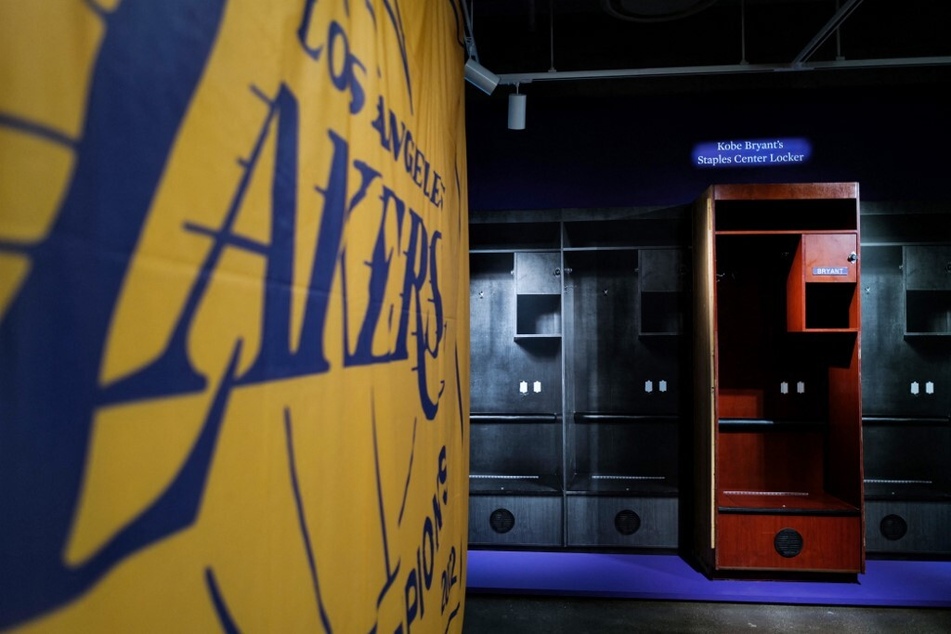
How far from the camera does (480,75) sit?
3.47 meters

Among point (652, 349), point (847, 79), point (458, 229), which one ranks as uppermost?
point (847, 79)

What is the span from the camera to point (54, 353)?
0.51 metres

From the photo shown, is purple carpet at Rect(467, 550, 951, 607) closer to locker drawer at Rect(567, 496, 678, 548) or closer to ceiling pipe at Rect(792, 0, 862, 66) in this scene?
locker drawer at Rect(567, 496, 678, 548)

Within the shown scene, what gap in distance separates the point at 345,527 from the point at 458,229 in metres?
1.78

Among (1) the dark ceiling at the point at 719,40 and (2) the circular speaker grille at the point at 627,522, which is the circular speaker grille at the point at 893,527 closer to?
(2) the circular speaker grille at the point at 627,522

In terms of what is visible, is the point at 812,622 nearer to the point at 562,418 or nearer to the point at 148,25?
the point at 562,418

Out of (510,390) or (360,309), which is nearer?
(360,309)

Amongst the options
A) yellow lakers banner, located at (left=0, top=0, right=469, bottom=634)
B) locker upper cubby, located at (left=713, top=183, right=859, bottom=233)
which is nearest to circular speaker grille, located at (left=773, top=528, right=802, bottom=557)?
locker upper cubby, located at (left=713, top=183, right=859, bottom=233)

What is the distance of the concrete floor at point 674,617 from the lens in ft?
10.3

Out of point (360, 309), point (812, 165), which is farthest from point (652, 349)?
point (360, 309)

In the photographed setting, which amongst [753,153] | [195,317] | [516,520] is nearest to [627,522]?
[516,520]

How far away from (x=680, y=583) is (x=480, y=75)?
3.41m

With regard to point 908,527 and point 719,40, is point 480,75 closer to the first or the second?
point 719,40

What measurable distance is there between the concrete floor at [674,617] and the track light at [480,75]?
312 cm
